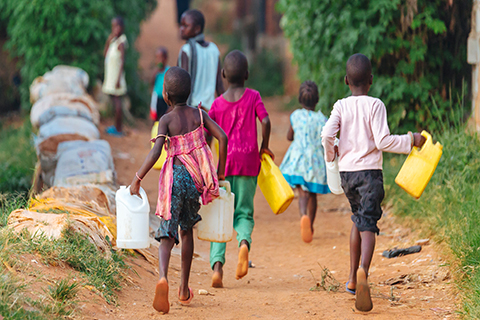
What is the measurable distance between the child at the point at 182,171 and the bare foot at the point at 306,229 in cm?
183

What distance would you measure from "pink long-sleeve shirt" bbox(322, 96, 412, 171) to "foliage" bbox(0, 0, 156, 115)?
7315 mm

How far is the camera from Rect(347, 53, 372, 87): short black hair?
3.71 m

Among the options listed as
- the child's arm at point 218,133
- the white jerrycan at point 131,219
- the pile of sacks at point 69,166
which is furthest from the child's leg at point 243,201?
the pile of sacks at point 69,166

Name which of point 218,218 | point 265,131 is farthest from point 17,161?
point 218,218

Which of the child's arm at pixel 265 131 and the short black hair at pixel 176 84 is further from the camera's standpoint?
the child's arm at pixel 265 131

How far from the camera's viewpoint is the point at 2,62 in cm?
1137

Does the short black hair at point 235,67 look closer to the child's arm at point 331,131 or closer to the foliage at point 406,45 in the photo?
the child's arm at point 331,131

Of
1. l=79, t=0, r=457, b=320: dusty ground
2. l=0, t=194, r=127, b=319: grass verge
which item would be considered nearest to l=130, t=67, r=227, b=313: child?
l=79, t=0, r=457, b=320: dusty ground

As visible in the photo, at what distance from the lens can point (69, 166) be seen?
19.4 ft

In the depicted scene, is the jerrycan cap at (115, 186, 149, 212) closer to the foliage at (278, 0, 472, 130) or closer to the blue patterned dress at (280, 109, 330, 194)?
the blue patterned dress at (280, 109, 330, 194)

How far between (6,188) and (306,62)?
4.40 meters

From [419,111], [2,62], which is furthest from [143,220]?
[2,62]

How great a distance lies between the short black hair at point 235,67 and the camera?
419 cm

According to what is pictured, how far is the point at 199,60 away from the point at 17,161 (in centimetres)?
396
